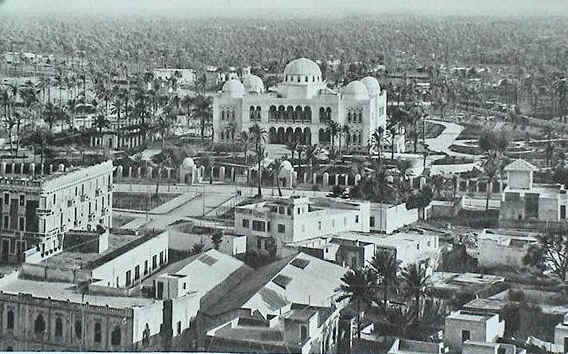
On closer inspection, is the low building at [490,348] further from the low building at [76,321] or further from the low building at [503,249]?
the low building at [76,321]

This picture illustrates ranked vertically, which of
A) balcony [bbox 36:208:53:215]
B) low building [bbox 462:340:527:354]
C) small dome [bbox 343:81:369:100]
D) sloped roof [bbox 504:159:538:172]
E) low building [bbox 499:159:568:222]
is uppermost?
small dome [bbox 343:81:369:100]

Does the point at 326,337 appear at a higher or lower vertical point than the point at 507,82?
lower

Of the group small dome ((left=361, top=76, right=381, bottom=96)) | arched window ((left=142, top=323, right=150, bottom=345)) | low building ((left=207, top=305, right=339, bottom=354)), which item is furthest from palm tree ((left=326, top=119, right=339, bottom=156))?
arched window ((left=142, top=323, right=150, bottom=345))

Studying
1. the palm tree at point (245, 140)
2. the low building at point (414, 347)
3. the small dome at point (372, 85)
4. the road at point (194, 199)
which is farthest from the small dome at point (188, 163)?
the low building at point (414, 347)

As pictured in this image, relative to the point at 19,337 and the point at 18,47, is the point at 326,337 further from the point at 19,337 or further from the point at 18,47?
the point at 18,47

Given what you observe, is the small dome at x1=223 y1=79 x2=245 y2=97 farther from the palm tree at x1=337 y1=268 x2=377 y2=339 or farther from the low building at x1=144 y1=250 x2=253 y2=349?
the palm tree at x1=337 y1=268 x2=377 y2=339

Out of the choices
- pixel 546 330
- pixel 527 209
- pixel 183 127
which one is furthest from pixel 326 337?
pixel 183 127
